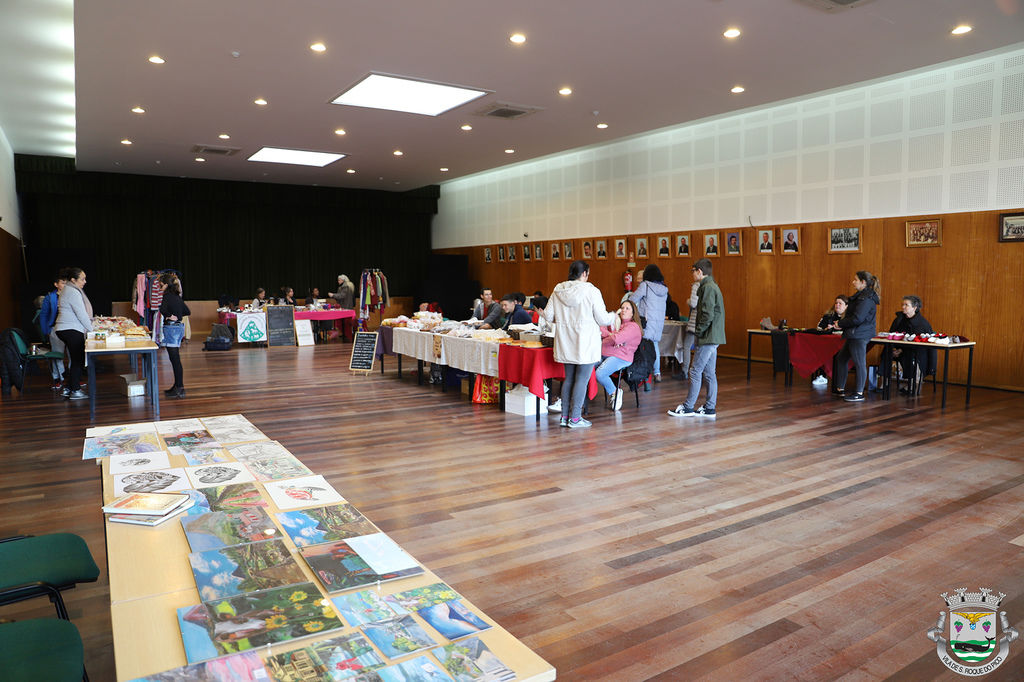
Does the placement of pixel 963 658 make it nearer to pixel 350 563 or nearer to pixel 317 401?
pixel 350 563

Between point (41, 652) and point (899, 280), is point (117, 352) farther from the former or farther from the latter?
point (899, 280)

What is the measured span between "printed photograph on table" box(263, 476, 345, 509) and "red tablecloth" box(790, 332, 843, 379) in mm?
7806

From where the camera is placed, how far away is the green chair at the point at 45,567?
7.00 ft

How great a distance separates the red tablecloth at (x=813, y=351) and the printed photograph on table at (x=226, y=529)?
813 centimetres

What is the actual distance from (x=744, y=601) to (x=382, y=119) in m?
9.28

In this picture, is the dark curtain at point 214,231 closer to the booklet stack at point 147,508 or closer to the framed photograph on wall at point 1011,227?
the booklet stack at point 147,508

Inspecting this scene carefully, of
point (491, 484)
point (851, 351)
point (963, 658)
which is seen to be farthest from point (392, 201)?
point (963, 658)

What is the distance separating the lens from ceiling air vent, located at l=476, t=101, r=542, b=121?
31.5 ft

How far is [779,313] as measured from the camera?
448 inches

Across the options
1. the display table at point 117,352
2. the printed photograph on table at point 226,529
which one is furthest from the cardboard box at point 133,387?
the printed photograph on table at point 226,529

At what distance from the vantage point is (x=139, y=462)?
268 centimetres

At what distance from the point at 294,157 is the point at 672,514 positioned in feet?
41.3

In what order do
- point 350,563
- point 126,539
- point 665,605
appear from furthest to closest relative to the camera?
point 665,605
point 126,539
point 350,563

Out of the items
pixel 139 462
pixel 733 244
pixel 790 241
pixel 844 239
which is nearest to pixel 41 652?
pixel 139 462
